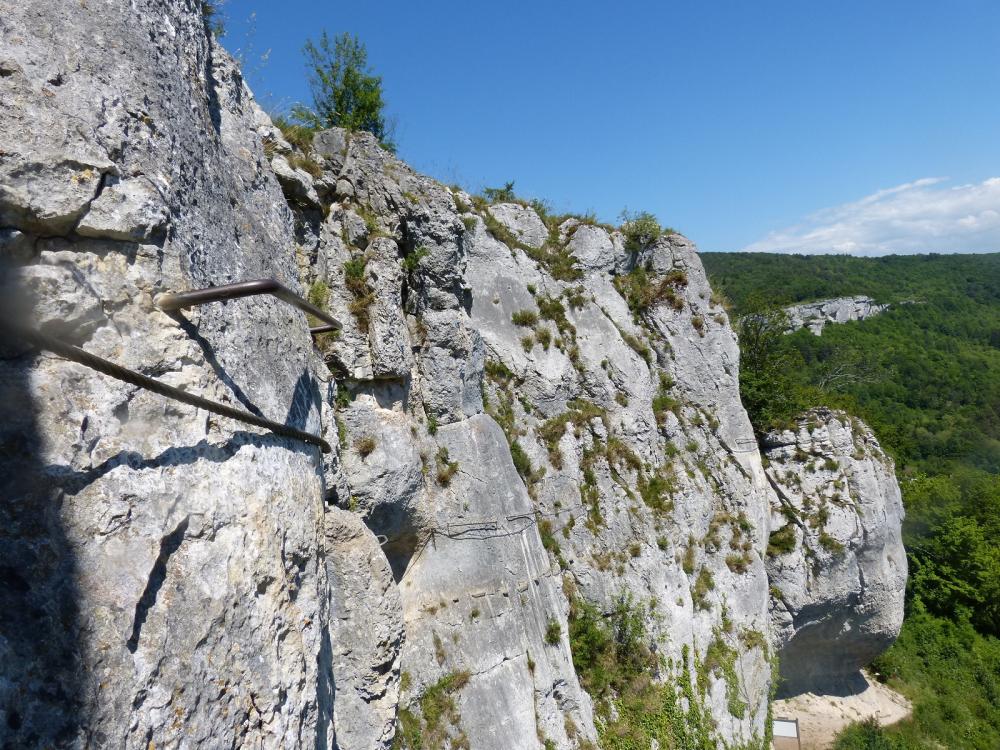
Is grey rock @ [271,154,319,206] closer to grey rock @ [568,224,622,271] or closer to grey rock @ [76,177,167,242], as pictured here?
grey rock @ [76,177,167,242]

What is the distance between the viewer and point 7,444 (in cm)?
191

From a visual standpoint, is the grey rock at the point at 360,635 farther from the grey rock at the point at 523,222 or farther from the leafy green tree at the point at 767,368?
the leafy green tree at the point at 767,368

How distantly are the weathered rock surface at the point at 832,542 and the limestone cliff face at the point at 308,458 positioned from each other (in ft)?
5.64

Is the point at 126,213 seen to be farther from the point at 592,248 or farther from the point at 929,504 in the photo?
the point at 929,504

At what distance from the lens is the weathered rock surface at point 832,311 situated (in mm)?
66188

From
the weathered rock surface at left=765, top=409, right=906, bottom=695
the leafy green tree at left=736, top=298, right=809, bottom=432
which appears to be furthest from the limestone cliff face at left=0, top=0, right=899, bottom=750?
the leafy green tree at left=736, top=298, right=809, bottom=432

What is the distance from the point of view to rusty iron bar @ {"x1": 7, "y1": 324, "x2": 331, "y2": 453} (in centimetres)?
199

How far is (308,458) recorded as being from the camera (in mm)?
3424

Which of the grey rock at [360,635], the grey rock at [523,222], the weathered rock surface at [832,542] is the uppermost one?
the grey rock at [523,222]

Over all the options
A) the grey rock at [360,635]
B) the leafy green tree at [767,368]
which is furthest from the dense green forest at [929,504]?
the grey rock at [360,635]

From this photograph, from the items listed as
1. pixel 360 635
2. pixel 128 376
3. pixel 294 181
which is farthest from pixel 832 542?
pixel 128 376

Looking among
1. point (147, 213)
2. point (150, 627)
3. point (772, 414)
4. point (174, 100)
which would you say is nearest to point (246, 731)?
point (150, 627)

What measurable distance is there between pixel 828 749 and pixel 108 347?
68.8 ft

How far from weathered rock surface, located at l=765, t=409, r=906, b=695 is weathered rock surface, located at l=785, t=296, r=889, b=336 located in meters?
54.6
